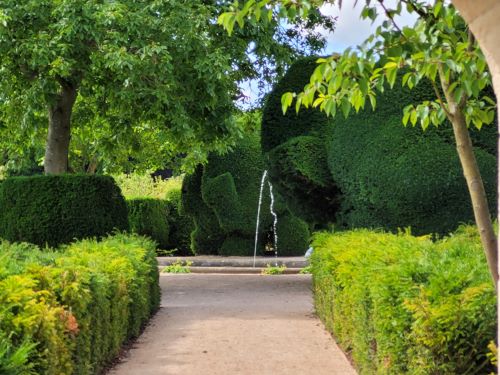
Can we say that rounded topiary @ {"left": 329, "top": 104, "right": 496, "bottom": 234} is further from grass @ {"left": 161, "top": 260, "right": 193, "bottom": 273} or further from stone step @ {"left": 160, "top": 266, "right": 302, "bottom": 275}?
grass @ {"left": 161, "top": 260, "right": 193, "bottom": 273}

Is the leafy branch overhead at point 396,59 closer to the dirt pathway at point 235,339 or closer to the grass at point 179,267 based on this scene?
the dirt pathway at point 235,339

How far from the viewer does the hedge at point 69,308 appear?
4.68 m

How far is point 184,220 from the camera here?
27500 millimetres

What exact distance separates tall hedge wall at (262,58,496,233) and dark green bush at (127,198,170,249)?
1288 cm

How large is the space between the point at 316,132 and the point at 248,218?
31.4 feet

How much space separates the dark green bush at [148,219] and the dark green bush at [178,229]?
1.91 feet

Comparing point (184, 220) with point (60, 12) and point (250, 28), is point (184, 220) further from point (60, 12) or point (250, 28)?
point (60, 12)

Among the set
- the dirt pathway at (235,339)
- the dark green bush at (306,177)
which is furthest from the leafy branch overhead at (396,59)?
the dark green bush at (306,177)

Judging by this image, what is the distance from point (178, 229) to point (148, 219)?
1.50 meters

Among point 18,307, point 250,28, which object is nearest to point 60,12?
point 250,28

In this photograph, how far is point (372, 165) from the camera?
11.2 meters

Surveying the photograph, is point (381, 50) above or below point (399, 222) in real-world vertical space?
above

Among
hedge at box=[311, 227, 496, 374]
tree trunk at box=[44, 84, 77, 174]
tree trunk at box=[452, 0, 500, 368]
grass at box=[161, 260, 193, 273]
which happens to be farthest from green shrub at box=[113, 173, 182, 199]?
tree trunk at box=[452, 0, 500, 368]

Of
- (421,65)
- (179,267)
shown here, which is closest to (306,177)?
(421,65)
